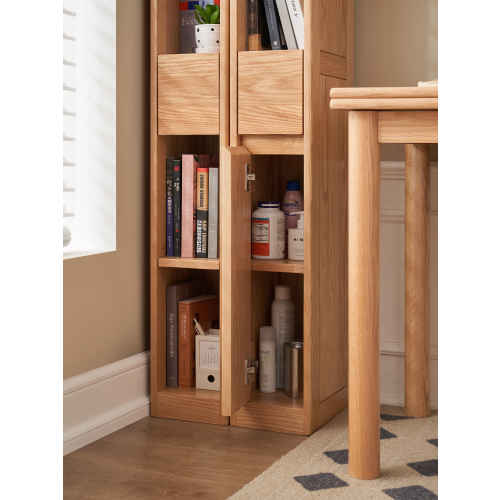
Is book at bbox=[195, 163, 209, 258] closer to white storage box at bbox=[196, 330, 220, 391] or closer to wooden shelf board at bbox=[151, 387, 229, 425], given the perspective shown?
white storage box at bbox=[196, 330, 220, 391]

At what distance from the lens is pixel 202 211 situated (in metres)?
1.86

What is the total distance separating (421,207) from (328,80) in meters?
0.41

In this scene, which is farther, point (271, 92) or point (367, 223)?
point (271, 92)

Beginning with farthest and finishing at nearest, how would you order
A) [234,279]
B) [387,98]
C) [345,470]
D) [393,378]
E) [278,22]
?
[393,378] → [278,22] → [234,279] → [345,470] → [387,98]

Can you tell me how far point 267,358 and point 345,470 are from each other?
44 centimetres

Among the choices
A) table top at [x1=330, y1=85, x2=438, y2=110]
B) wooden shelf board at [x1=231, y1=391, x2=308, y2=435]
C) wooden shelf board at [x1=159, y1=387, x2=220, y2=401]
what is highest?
table top at [x1=330, y1=85, x2=438, y2=110]

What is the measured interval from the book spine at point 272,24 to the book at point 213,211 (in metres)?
0.35

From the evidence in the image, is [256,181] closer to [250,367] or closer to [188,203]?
[188,203]

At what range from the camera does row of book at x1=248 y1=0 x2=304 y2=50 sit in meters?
1.79

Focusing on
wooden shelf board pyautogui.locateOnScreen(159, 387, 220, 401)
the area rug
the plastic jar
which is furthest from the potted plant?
the area rug

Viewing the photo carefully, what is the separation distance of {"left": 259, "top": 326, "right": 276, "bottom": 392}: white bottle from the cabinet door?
11 cm

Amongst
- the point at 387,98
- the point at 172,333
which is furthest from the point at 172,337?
the point at 387,98

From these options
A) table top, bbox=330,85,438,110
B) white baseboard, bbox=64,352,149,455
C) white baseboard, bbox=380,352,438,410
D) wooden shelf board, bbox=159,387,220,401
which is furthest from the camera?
white baseboard, bbox=380,352,438,410
